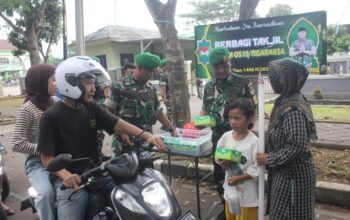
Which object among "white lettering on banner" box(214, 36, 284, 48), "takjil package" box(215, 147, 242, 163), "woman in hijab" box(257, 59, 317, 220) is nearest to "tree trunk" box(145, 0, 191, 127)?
"white lettering on banner" box(214, 36, 284, 48)

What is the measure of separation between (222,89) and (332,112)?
8.05m

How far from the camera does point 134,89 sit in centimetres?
424

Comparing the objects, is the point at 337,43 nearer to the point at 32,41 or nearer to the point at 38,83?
the point at 32,41

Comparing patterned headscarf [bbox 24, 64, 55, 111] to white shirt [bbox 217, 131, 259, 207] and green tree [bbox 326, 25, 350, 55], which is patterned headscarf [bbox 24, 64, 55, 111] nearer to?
white shirt [bbox 217, 131, 259, 207]

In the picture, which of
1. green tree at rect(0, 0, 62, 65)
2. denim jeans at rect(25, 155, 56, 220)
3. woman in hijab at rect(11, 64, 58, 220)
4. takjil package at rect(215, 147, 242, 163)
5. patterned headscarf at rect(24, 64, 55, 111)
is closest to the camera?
denim jeans at rect(25, 155, 56, 220)

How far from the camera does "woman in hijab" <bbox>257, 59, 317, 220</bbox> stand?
2.63m

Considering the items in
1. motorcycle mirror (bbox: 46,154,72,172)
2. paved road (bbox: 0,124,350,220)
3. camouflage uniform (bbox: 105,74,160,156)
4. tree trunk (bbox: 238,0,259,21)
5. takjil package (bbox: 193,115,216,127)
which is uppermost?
tree trunk (bbox: 238,0,259,21)

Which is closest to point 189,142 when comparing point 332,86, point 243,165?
point 243,165

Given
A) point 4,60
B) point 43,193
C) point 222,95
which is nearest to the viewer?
point 43,193

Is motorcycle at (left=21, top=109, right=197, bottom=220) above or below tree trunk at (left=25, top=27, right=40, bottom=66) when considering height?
below

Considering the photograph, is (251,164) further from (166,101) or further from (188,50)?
(188,50)

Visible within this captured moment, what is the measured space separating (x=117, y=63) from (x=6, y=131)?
1269 centimetres

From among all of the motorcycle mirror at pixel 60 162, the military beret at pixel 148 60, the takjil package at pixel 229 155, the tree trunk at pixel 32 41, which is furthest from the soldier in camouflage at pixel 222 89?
the tree trunk at pixel 32 41

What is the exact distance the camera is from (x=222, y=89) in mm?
3973
